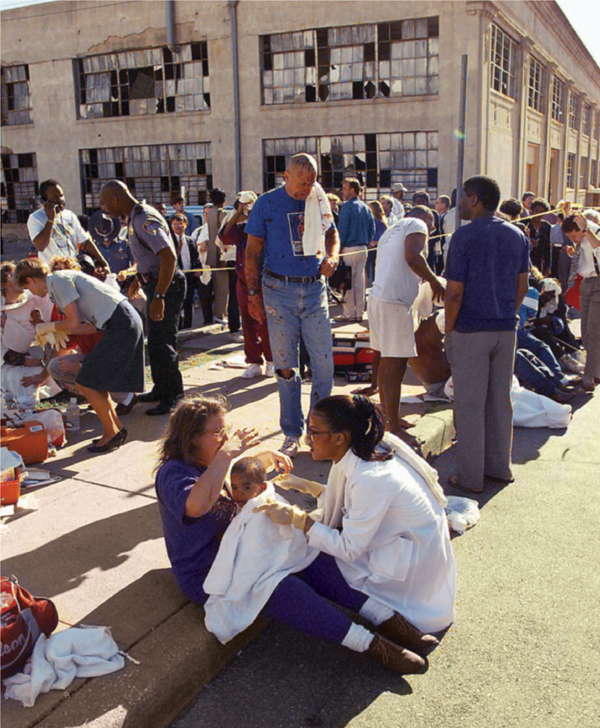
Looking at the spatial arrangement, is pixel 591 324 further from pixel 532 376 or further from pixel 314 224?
pixel 314 224

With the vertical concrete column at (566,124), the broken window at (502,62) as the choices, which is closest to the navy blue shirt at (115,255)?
the broken window at (502,62)

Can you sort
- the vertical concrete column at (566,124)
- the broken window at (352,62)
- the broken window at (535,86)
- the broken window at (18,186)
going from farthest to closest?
the vertical concrete column at (566,124), the broken window at (18,186), the broken window at (535,86), the broken window at (352,62)

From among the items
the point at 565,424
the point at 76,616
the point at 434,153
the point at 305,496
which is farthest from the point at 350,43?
the point at 76,616

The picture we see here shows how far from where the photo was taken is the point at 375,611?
3145 millimetres

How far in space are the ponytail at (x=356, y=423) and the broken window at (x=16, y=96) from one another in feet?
95.8

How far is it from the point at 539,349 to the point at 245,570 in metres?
5.23

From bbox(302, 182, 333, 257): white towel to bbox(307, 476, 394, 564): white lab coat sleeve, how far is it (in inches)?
93.3

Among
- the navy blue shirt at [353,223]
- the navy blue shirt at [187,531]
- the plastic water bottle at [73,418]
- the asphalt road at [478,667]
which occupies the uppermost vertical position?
the navy blue shirt at [353,223]

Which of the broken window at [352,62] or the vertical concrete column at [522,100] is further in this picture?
the vertical concrete column at [522,100]

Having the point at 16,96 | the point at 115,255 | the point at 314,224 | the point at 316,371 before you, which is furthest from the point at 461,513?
the point at 16,96

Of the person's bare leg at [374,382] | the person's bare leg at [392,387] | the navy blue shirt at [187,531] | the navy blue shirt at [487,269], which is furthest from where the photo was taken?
the person's bare leg at [374,382]

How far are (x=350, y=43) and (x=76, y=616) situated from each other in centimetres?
2250

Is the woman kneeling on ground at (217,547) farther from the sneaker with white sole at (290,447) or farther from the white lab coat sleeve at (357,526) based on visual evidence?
the sneaker with white sole at (290,447)

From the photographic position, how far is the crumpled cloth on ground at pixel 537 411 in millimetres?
6418
